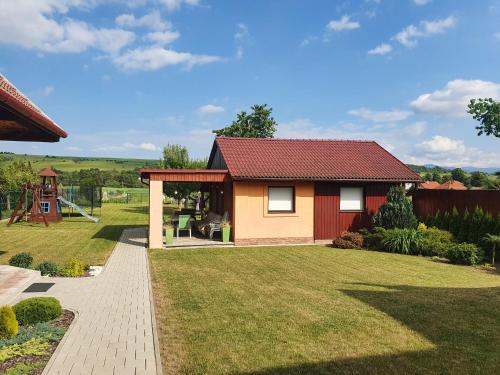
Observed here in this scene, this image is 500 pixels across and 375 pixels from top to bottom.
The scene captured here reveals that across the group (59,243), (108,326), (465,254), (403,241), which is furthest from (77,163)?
(108,326)

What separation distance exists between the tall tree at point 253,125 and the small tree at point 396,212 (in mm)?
26342

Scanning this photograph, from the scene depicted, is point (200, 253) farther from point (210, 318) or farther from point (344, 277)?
point (210, 318)

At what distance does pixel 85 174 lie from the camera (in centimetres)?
7588

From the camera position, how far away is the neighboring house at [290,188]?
1703 centimetres

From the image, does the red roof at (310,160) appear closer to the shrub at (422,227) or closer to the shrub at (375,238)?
the shrub at (422,227)

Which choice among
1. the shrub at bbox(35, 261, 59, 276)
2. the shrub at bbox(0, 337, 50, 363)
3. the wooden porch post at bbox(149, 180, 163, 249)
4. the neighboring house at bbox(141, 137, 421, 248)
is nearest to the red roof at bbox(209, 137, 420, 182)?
the neighboring house at bbox(141, 137, 421, 248)

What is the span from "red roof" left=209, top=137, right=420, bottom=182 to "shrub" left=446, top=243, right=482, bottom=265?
510 cm

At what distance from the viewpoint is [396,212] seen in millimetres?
17250

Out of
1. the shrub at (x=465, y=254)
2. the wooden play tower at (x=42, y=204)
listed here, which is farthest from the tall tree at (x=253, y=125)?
the shrub at (x=465, y=254)

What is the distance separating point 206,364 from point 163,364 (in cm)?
57

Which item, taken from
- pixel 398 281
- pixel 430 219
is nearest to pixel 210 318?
pixel 398 281

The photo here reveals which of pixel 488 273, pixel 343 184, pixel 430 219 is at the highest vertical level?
pixel 343 184

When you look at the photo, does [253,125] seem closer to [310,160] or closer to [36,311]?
[310,160]

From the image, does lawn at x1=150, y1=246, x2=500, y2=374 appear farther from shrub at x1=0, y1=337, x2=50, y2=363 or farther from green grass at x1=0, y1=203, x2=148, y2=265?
green grass at x1=0, y1=203, x2=148, y2=265
